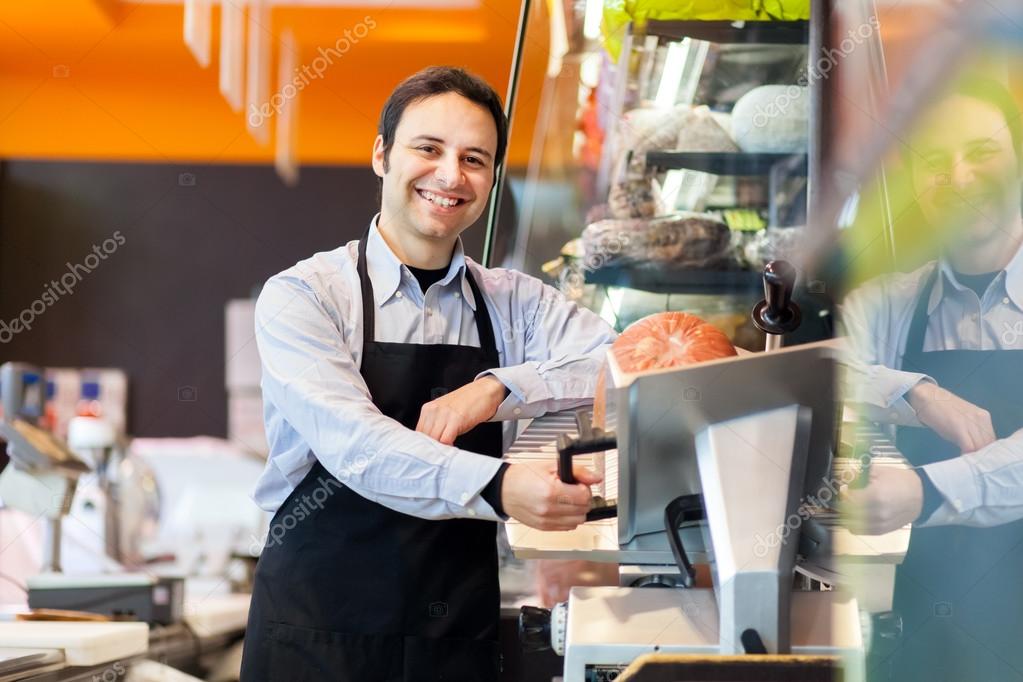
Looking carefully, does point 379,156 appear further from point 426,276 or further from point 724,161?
point 724,161

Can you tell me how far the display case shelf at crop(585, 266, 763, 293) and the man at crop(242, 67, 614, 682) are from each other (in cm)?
40

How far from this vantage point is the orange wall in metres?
5.23

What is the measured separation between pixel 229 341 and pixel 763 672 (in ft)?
14.3

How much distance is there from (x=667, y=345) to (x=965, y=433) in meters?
0.34

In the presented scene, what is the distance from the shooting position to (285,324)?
1.64 meters

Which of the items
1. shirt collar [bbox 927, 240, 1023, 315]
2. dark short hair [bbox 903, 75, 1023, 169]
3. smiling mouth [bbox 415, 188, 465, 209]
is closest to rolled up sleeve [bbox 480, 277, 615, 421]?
smiling mouth [bbox 415, 188, 465, 209]

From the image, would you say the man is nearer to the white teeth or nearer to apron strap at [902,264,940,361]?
the white teeth

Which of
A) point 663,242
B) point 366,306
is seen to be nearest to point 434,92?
point 366,306

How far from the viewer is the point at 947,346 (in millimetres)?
1674

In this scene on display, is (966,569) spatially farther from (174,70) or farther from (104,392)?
(174,70)

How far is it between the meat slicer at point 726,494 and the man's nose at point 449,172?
0.69 metres

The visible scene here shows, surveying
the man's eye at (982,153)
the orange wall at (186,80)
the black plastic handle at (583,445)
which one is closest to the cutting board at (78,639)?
the black plastic handle at (583,445)

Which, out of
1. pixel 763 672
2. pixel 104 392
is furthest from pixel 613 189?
pixel 104 392

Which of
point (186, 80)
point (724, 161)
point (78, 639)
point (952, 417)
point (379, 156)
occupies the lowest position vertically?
point (78, 639)
